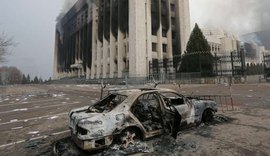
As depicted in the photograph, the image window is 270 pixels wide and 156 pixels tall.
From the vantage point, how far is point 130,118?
4.75m

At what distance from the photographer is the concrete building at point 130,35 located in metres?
38.8

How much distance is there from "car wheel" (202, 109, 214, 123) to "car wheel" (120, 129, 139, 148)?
2.84 meters

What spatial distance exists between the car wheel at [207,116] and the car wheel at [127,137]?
284 cm

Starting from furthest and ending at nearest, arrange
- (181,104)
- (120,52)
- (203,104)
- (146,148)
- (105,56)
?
(105,56) < (120,52) < (203,104) < (181,104) < (146,148)

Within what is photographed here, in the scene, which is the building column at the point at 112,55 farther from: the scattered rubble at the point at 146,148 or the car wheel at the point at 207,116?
the scattered rubble at the point at 146,148

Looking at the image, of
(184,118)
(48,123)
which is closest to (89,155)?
(184,118)

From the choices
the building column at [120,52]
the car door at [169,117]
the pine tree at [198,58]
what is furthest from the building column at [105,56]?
the car door at [169,117]

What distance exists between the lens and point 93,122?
4305 mm

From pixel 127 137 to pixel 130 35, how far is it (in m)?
35.6

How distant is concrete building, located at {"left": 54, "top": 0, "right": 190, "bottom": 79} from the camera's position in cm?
3881

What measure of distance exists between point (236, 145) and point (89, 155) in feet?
10.5

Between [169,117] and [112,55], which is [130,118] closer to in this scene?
[169,117]

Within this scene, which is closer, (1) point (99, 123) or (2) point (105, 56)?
(1) point (99, 123)

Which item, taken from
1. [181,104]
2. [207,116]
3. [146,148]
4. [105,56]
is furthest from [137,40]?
[146,148]
